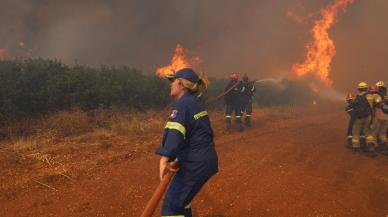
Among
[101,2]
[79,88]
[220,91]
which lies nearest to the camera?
[79,88]

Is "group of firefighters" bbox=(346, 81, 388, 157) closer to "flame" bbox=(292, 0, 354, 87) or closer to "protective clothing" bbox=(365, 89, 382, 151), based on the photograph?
"protective clothing" bbox=(365, 89, 382, 151)

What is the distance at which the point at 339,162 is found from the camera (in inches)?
350

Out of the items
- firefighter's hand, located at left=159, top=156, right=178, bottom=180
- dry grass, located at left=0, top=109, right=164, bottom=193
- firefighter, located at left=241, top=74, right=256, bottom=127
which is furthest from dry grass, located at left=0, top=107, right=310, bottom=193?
firefighter's hand, located at left=159, top=156, right=178, bottom=180

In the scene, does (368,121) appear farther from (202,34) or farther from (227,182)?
(202,34)

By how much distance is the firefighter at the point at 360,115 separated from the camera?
395 inches

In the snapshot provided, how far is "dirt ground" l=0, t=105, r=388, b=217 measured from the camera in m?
5.68

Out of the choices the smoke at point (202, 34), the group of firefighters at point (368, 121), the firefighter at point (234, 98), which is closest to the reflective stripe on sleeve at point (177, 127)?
the group of firefighters at point (368, 121)

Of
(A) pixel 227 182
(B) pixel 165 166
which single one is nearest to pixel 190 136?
(B) pixel 165 166

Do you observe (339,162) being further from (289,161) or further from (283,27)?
(283,27)

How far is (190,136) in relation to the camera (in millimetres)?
3693

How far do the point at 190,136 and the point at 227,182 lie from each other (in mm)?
3586

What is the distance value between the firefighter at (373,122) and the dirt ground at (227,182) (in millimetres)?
392

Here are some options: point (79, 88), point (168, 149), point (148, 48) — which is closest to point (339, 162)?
point (168, 149)

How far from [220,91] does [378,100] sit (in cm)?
937
